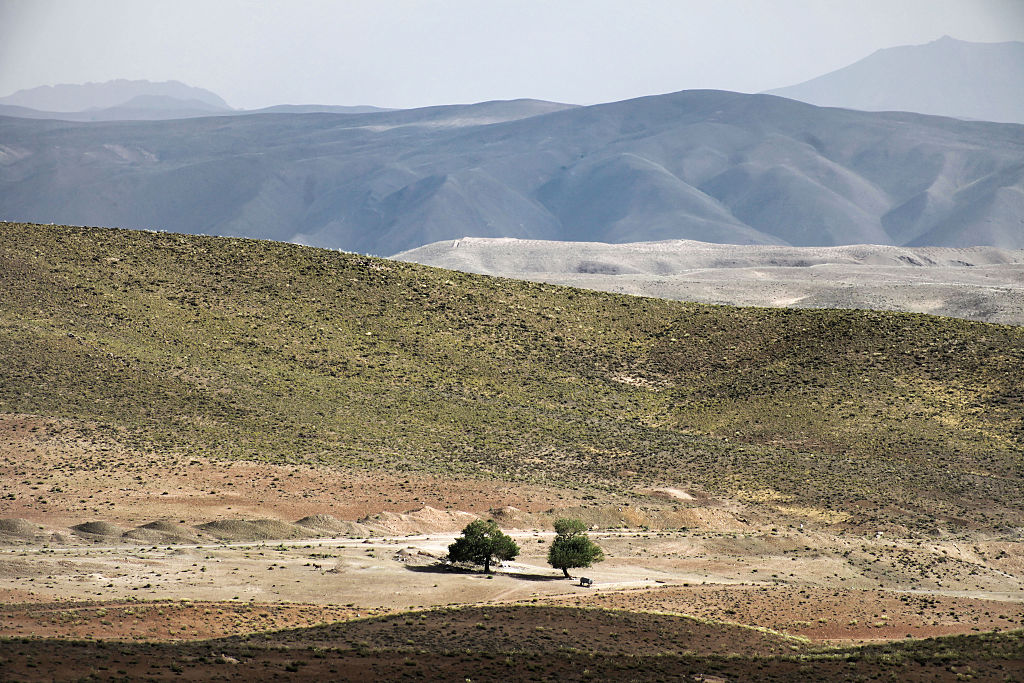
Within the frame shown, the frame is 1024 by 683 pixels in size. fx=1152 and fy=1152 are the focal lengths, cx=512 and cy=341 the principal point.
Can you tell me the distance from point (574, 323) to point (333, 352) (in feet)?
67.8

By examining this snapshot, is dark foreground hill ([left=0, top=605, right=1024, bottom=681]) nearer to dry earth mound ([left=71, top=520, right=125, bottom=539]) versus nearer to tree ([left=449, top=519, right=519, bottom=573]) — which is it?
tree ([left=449, top=519, right=519, bottom=573])

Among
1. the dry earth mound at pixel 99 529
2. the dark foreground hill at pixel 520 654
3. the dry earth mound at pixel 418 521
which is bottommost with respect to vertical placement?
the dry earth mound at pixel 418 521

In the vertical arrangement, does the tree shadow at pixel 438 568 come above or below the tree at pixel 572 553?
Result: below

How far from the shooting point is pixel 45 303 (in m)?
82.5

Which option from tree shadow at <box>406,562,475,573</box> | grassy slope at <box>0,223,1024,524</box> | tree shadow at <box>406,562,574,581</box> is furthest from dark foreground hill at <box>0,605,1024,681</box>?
grassy slope at <box>0,223,1024,524</box>

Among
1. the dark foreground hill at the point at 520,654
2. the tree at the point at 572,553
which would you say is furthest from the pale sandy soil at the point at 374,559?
the dark foreground hill at the point at 520,654

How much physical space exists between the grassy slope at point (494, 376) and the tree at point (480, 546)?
53.8ft

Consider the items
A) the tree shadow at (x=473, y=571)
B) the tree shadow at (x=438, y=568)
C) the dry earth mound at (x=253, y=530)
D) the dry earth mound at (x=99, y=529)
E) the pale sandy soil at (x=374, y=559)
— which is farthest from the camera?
the dry earth mound at (x=253, y=530)

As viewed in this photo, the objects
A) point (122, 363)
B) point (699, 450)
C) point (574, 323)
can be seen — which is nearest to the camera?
point (699, 450)

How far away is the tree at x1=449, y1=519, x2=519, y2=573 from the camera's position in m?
46.8

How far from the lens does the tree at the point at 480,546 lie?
154ft

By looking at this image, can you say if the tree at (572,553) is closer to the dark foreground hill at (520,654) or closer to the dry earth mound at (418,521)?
the dark foreground hill at (520,654)

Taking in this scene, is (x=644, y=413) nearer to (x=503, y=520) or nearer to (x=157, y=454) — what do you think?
(x=503, y=520)

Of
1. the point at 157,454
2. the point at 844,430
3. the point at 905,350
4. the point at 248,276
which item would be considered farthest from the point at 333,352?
the point at 905,350
